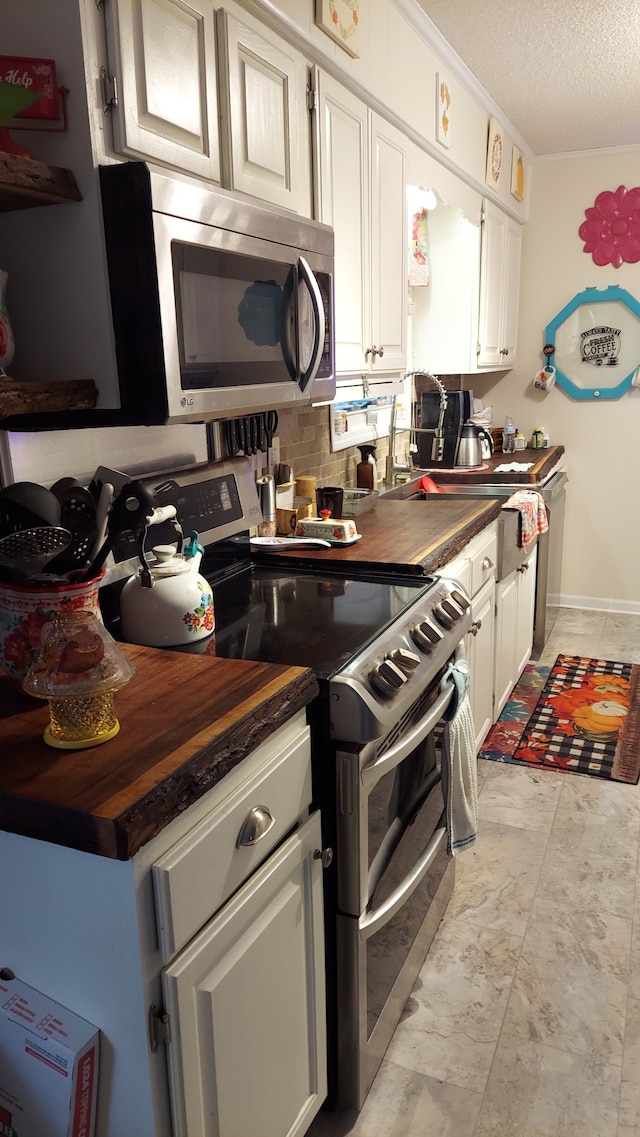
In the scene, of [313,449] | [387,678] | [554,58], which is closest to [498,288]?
[554,58]

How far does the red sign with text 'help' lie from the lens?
115 cm

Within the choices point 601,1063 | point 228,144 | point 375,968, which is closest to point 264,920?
point 375,968

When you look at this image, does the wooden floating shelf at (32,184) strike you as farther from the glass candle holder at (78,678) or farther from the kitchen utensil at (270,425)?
the kitchen utensil at (270,425)

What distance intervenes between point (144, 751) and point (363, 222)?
1.74 meters

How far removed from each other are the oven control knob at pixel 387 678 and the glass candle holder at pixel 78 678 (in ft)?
1.63

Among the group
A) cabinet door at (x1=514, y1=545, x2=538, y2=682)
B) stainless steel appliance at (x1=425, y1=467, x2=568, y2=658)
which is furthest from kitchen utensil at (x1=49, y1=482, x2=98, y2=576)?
stainless steel appliance at (x1=425, y1=467, x2=568, y2=658)

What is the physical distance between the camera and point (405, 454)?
362 cm

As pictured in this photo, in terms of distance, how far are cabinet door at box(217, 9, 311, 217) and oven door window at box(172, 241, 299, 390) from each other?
0.69 ft

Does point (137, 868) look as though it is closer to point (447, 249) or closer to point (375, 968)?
point (375, 968)

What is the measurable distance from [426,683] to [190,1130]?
0.85m

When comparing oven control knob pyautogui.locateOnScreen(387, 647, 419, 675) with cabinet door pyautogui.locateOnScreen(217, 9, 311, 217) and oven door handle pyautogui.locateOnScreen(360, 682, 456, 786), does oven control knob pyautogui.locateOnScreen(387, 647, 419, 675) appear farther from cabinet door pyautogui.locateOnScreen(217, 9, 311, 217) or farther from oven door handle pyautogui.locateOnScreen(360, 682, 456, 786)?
cabinet door pyautogui.locateOnScreen(217, 9, 311, 217)

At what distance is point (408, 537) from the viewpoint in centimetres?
225

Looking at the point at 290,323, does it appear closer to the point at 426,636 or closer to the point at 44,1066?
the point at 426,636

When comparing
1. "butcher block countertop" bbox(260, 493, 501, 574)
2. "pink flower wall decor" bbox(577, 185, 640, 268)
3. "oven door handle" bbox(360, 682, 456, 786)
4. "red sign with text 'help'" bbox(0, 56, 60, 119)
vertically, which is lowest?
"oven door handle" bbox(360, 682, 456, 786)
